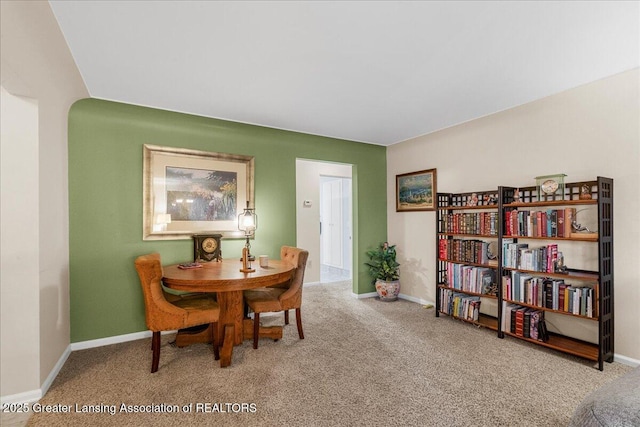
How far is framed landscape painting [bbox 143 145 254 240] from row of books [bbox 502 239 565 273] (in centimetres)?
305

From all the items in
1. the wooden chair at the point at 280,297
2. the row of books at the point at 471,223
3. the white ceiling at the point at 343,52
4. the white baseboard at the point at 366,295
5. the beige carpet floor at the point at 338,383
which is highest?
the white ceiling at the point at 343,52

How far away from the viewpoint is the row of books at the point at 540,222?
2.79 meters

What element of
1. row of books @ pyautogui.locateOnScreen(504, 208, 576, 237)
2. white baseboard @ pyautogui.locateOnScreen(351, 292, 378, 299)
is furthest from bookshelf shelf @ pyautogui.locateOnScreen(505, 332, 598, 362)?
white baseboard @ pyautogui.locateOnScreen(351, 292, 378, 299)

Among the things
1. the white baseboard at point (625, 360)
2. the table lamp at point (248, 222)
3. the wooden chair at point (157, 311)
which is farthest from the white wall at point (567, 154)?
the wooden chair at point (157, 311)

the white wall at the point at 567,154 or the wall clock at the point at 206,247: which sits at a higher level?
the white wall at the point at 567,154

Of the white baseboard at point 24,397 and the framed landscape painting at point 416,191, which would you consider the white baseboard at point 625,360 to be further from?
the white baseboard at point 24,397

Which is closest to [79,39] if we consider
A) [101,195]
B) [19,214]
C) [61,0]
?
[61,0]

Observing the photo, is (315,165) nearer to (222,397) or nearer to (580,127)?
(580,127)

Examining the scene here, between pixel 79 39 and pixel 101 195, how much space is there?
1.56 meters

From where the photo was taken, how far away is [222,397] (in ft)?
7.15

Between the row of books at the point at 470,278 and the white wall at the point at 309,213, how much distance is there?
2673 mm

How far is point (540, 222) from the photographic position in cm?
296

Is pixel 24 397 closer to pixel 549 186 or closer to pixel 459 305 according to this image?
pixel 459 305

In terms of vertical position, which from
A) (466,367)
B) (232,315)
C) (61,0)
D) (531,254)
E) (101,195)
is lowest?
(466,367)
